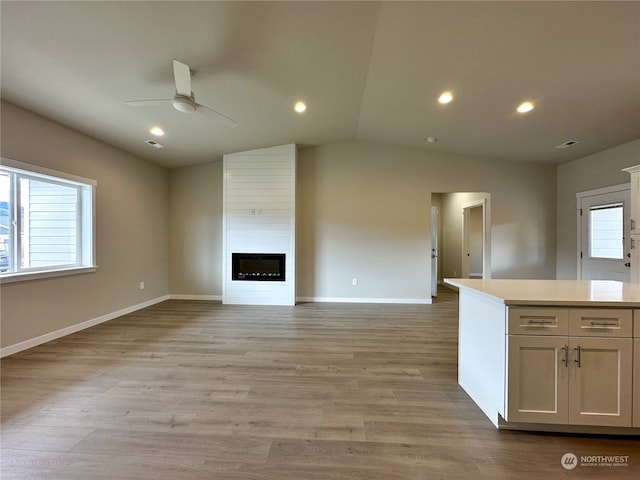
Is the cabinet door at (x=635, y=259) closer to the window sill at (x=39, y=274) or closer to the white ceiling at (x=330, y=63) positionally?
the white ceiling at (x=330, y=63)

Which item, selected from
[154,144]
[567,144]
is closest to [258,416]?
[154,144]

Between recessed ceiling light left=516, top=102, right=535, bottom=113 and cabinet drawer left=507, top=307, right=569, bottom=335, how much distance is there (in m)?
2.86

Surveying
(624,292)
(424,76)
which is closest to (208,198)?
(424,76)

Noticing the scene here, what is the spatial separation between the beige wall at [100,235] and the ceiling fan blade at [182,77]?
6.56 ft

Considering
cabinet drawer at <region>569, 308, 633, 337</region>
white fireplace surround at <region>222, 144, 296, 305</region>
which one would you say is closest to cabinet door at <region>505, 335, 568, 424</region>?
cabinet drawer at <region>569, 308, 633, 337</region>

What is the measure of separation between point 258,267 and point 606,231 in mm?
5929

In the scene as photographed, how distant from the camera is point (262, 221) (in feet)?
16.6

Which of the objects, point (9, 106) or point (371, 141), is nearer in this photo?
point (9, 106)

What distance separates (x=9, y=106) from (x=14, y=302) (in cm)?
204

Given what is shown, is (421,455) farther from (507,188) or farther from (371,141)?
(507,188)

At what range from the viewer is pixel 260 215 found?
5.06 metres

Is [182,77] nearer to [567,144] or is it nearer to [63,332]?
[63,332]

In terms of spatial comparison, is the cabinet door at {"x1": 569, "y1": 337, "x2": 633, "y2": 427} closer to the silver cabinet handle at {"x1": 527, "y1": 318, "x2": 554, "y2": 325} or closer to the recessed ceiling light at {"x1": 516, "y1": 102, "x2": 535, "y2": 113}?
the silver cabinet handle at {"x1": 527, "y1": 318, "x2": 554, "y2": 325}

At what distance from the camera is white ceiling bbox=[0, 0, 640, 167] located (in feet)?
6.72
